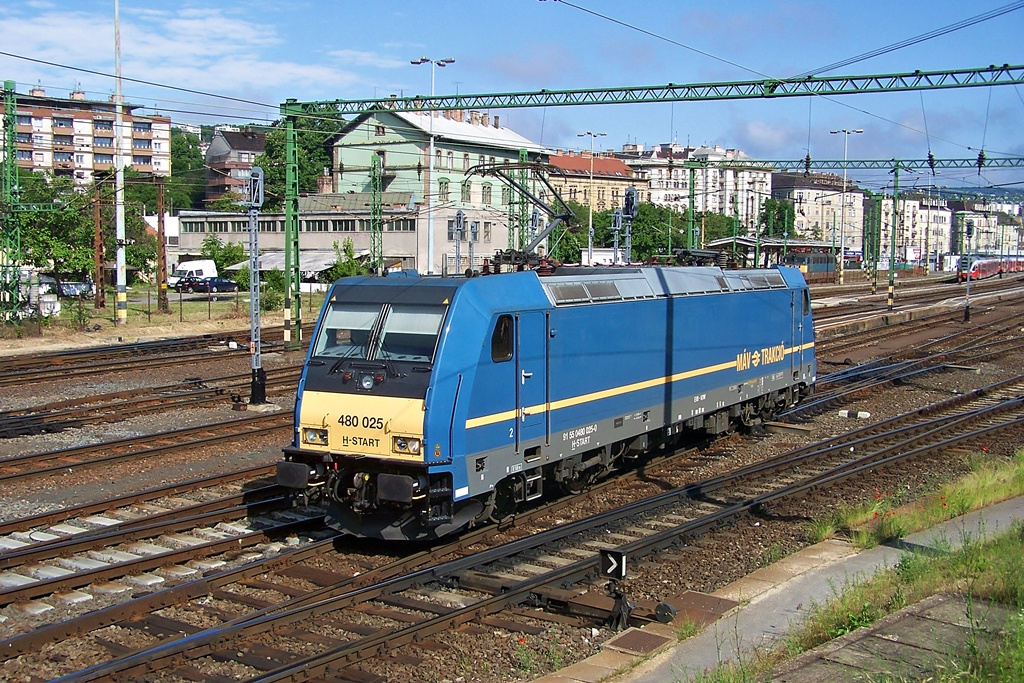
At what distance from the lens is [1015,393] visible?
24969 mm

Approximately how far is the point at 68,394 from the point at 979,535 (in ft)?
63.1

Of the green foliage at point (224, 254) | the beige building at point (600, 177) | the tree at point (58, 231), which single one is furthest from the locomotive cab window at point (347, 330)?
the beige building at point (600, 177)

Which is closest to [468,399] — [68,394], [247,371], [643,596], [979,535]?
[643,596]

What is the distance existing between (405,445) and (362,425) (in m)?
0.60

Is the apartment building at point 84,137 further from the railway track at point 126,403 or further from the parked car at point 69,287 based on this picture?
the railway track at point 126,403

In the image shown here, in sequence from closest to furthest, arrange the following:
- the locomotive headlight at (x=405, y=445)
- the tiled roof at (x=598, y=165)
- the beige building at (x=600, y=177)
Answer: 1. the locomotive headlight at (x=405, y=445)
2. the beige building at (x=600, y=177)
3. the tiled roof at (x=598, y=165)

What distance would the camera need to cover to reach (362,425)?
422 inches

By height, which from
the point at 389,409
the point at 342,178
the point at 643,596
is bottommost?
the point at 643,596

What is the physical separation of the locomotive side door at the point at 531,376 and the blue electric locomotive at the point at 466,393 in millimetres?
20

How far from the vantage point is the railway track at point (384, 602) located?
788cm

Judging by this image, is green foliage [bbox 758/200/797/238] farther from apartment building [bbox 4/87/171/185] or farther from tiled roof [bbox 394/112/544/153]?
apartment building [bbox 4/87/171/185]

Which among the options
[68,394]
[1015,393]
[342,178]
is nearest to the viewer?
[68,394]

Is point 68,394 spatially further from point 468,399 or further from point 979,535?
point 979,535

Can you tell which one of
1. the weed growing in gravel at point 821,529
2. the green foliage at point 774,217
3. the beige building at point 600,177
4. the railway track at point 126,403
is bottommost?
the weed growing in gravel at point 821,529
